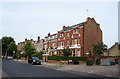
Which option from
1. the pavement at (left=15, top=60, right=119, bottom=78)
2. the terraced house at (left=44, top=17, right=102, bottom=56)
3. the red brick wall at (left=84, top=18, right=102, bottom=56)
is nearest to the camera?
the pavement at (left=15, top=60, right=119, bottom=78)

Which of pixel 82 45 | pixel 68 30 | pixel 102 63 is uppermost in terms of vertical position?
pixel 68 30

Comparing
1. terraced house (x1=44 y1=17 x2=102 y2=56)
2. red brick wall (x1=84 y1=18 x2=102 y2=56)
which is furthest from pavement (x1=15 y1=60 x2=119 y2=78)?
red brick wall (x1=84 y1=18 x2=102 y2=56)

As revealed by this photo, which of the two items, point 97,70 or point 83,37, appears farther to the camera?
point 83,37

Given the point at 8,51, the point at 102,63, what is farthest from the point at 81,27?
the point at 8,51

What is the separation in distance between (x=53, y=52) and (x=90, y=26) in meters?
16.4

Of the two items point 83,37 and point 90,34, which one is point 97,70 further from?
point 90,34

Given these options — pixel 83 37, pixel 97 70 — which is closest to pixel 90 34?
pixel 83 37

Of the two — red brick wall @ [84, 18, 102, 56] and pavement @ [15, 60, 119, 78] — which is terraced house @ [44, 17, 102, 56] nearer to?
red brick wall @ [84, 18, 102, 56]

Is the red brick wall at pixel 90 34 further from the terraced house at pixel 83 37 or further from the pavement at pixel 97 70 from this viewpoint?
the pavement at pixel 97 70

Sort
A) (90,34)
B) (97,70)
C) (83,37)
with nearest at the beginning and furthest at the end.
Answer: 1. (97,70)
2. (83,37)
3. (90,34)

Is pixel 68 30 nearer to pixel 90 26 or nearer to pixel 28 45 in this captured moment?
pixel 90 26

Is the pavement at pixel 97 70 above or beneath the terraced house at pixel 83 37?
beneath

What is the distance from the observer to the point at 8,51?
98812 millimetres

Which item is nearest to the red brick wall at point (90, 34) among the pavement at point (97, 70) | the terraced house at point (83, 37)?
the terraced house at point (83, 37)
